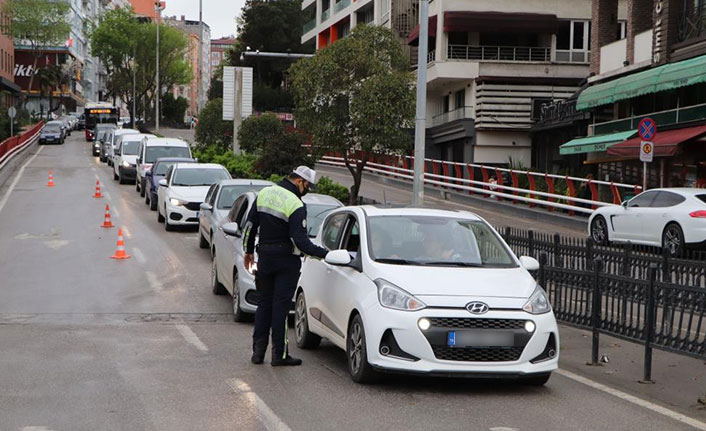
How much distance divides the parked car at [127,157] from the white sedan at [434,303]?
30.3 m

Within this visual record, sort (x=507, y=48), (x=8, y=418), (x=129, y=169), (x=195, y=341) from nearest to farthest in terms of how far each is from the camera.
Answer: (x=8, y=418)
(x=195, y=341)
(x=129, y=169)
(x=507, y=48)

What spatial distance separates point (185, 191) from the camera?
24734mm

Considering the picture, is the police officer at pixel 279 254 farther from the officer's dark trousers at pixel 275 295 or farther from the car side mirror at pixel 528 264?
the car side mirror at pixel 528 264

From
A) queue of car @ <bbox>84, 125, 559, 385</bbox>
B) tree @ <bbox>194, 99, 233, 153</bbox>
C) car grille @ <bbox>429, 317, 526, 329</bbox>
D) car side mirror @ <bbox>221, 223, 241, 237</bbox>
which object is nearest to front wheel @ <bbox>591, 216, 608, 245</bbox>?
car side mirror @ <bbox>221, 223, 241, 237</bbox>


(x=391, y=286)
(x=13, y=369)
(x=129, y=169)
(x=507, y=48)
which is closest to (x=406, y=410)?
(x=391, y=286)

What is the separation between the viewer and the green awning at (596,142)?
33.0m

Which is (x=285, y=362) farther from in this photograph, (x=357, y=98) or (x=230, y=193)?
(x=357, y=98)

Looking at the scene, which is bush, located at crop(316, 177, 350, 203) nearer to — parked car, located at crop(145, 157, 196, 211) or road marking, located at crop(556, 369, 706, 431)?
parked car, located at crop(145, 157, 196, 211)

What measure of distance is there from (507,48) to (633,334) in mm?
41292

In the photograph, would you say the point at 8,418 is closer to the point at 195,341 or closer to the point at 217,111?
the point at 195,341

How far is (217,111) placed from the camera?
168 feet

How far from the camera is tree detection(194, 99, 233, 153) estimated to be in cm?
5091

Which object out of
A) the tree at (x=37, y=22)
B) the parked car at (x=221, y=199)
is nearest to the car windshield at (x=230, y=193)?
the parked car at (x=221, y=199)

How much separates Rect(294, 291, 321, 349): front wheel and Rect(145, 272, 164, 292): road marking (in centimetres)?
525
